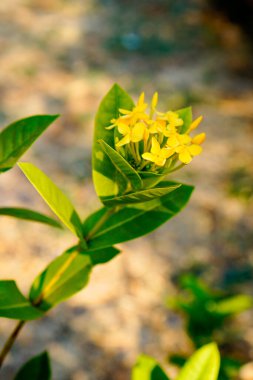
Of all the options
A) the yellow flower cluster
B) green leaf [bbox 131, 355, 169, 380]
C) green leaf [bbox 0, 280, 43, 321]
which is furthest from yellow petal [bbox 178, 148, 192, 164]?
green leaf [bbox 131, 355, 169, 380]

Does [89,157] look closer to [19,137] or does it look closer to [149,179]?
[19,137]

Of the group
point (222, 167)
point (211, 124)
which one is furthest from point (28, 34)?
point (222, 167)

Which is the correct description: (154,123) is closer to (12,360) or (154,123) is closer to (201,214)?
(12,360)

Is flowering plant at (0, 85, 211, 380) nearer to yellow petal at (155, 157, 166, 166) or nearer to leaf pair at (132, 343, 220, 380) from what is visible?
yellow petal at (155, 157, 166, 166)

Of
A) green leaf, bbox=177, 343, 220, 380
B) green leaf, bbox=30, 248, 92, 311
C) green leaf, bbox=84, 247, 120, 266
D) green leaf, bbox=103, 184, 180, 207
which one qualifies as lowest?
green leaf, bbox=177, 343, 220, 380

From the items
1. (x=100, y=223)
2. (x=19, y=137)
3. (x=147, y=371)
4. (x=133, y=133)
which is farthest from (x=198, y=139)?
(x=147, y=371)

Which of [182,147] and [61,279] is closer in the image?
[182,147]
